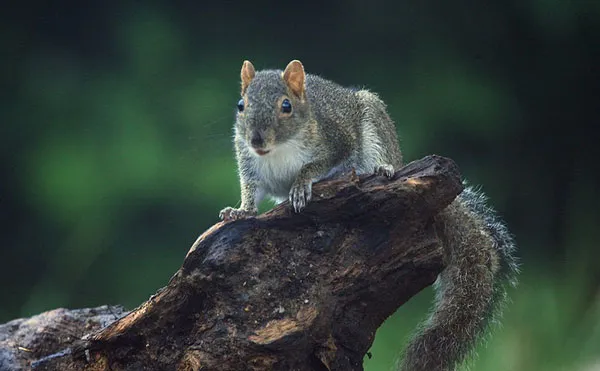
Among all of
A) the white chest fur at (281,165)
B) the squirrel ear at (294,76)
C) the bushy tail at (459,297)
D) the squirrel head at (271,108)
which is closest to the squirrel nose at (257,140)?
the squirrel head at (271,108)

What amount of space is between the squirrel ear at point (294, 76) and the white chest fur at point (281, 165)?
0.63 ft

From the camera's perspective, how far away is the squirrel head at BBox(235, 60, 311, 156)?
2.53m

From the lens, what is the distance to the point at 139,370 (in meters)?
2.25

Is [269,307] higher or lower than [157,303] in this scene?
lower

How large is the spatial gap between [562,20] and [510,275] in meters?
1.63

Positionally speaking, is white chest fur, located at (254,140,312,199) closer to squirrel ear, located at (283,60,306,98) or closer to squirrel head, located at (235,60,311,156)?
squirrel head, located at (235,60,311,156)

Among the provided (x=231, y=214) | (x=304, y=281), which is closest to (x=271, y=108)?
(x=231, y=214)

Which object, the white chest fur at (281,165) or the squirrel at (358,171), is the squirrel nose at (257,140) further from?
the white chest fur at (281,165)

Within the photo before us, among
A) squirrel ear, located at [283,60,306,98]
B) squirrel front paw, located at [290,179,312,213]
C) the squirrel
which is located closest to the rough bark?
squirrel front paw, located at [290,179,312,213]

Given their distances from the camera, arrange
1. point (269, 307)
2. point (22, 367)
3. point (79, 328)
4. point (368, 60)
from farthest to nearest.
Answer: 1. point (368, 60)
2. point (79, 328)
3. point (22, 367)
4. point (269, 307)

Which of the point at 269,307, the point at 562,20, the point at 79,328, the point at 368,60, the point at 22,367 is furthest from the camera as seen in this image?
the point at 368,60

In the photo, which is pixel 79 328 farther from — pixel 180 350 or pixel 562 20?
pixel 562 20

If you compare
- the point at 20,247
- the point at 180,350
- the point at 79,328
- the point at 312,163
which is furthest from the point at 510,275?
the point at 20,247

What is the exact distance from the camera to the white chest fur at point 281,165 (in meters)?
2.71
